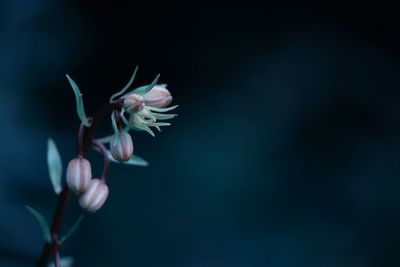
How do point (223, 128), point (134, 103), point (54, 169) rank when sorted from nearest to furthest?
point (134, 103) < point (54, 169) < point (223, 128)

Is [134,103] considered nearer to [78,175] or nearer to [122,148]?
[122,148]

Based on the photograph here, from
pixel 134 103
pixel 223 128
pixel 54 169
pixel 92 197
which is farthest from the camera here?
pixel 223 128

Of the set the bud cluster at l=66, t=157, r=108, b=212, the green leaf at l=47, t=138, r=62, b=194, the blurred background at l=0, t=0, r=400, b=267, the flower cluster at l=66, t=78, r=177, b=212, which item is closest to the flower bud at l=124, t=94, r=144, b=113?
the flower cluster at l=66, t=78, r=177, b=212

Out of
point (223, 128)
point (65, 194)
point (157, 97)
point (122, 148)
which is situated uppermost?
point (223, 128)

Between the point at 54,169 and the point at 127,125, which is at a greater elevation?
the point at 127,125

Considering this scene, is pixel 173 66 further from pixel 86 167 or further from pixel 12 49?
pixel 86 167

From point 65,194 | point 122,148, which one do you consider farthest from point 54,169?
point 122,148

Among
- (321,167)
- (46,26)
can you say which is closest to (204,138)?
(321,167)
